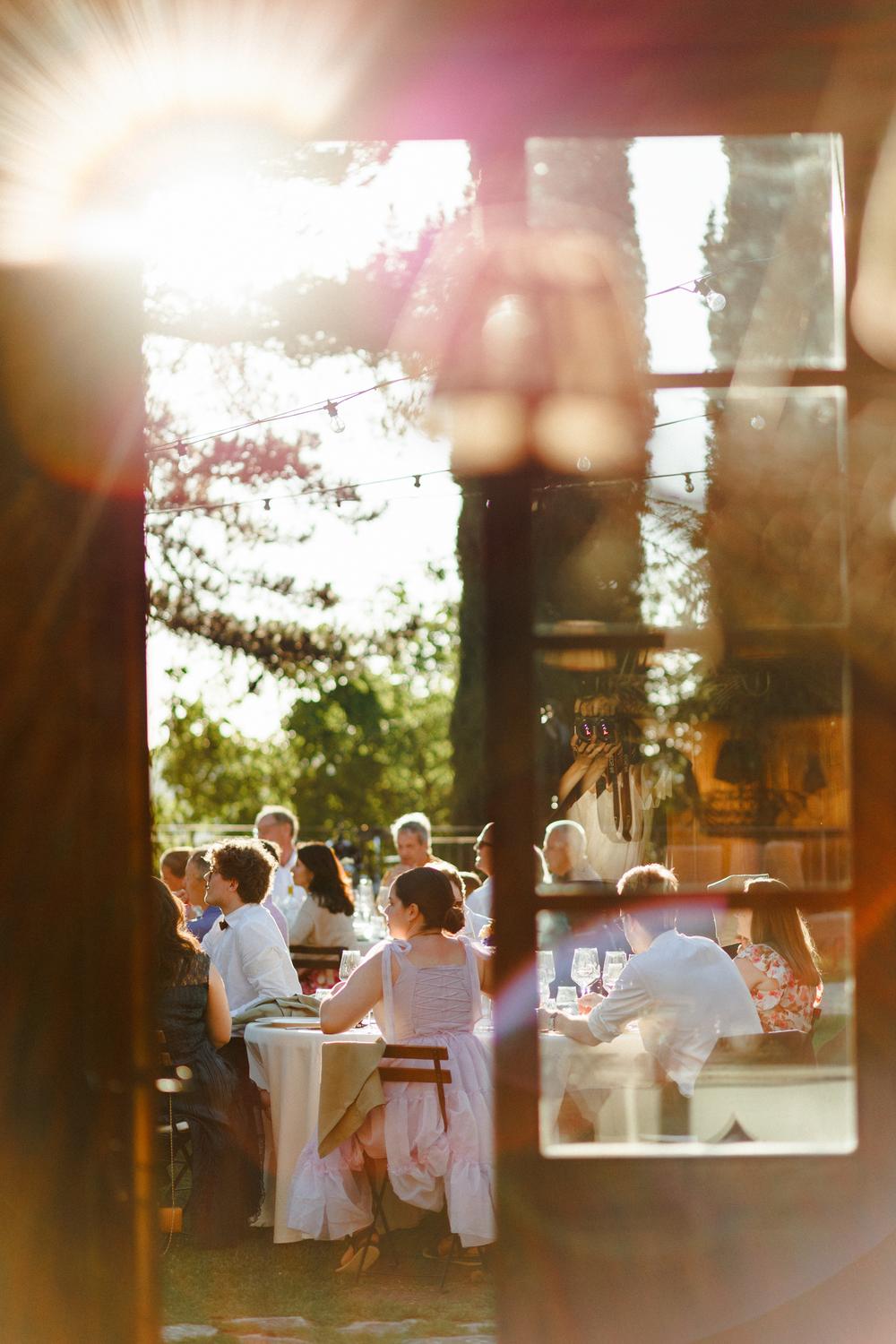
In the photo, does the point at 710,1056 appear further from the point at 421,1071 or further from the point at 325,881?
the point at 325,881

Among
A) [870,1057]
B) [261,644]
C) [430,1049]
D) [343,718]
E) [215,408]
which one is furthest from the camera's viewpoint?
[343,718]

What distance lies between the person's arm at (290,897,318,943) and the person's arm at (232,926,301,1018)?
1.92 metres

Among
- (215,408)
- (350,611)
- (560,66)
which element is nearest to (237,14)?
(560,66)

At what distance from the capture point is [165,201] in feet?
8.05

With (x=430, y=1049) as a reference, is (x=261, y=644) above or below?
above

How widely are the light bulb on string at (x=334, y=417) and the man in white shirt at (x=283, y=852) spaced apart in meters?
2.23

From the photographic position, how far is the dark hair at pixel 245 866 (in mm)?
5480

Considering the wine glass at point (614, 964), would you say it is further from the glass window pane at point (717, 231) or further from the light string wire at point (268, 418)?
the light string wire at point (268, 418)

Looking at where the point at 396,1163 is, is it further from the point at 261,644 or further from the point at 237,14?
the point at 261,644

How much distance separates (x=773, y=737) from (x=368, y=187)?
1927 mm

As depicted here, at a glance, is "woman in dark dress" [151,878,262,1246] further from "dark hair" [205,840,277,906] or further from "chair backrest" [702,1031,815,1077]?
"chair backrest" [702,1031,815,1077]

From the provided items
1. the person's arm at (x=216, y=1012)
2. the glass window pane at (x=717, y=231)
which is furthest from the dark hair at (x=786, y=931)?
the person's arm at (x=216, y=1012)

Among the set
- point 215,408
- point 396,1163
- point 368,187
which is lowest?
point 396,1163

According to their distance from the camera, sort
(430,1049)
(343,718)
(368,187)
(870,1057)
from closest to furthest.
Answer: (870,1057) < (368,187) < (430,1049) < (343,718)
